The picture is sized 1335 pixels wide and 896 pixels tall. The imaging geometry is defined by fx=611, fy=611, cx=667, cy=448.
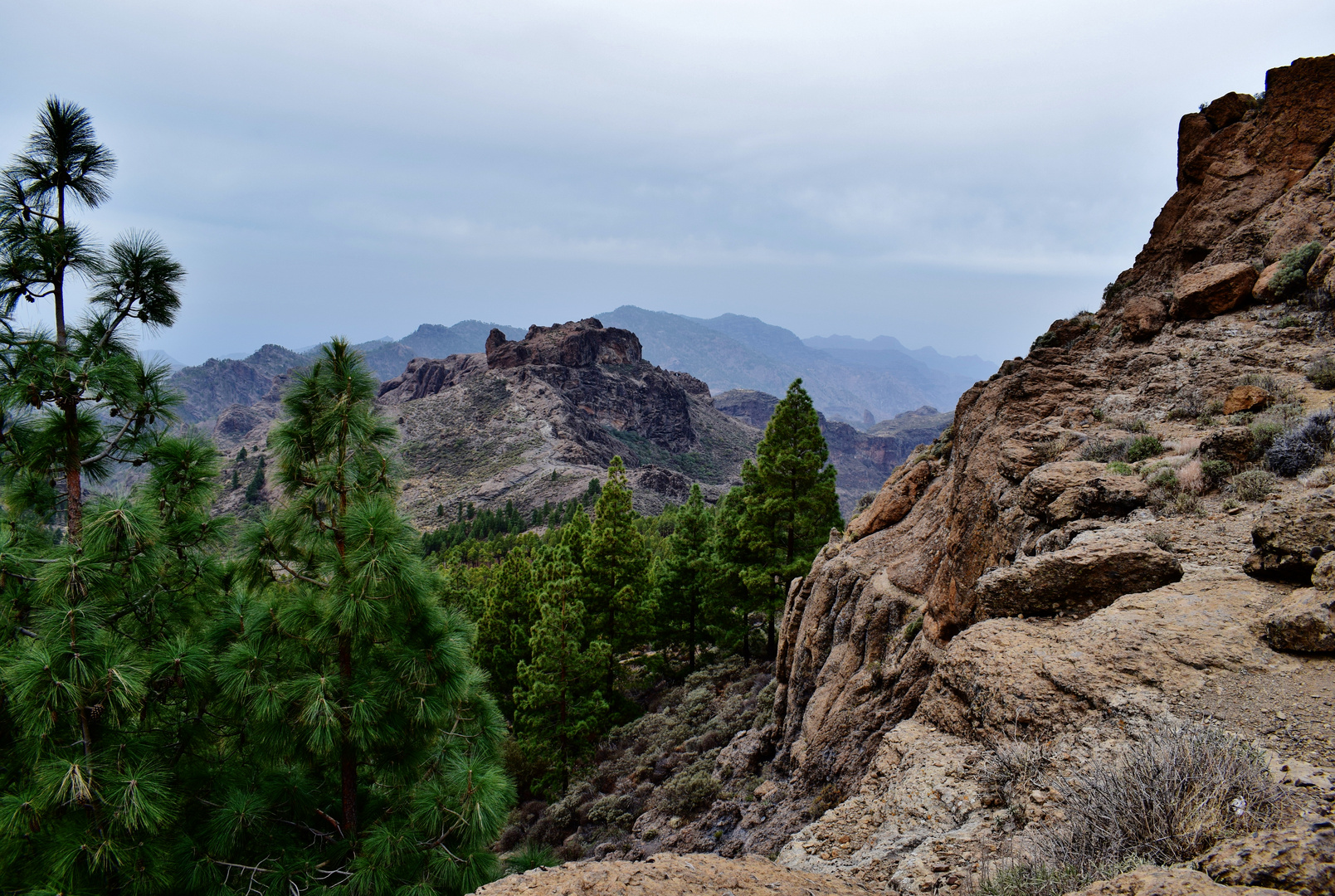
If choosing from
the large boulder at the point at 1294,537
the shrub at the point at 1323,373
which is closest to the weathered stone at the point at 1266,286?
the shrub at the point at 1323,373

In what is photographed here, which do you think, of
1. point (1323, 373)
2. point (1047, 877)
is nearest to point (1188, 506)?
point (1323, 373)

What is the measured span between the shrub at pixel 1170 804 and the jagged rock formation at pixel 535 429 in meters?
83.2

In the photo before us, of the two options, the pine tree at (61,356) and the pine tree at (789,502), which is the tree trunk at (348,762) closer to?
the pine tree at (61,356)

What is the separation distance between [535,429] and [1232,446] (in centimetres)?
13919

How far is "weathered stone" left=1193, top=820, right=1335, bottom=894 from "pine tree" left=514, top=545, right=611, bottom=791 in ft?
54.6

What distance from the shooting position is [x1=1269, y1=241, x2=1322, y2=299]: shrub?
9.20 m

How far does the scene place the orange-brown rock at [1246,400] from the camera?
26.7 ft

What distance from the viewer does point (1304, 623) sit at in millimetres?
4363

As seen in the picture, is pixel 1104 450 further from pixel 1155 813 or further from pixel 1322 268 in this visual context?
pixel 1155 813

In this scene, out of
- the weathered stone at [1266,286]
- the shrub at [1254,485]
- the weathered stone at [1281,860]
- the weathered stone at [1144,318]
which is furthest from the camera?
the weathered stone at [1144,318]

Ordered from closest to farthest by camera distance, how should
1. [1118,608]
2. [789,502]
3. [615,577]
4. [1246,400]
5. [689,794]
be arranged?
[1118,608], [1246,400], [689,794], [789,502], [615,577]

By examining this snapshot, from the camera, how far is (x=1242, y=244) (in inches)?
417

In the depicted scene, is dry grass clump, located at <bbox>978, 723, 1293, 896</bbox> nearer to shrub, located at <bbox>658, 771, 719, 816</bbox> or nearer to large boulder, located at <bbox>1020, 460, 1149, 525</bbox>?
large boulder, located at <bbox>1020, 460, 1149, 525</bbox>

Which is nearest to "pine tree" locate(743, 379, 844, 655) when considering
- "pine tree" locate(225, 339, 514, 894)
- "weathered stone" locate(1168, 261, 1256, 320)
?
"weathered stone" locate(1168, 261, 1256, 320)
